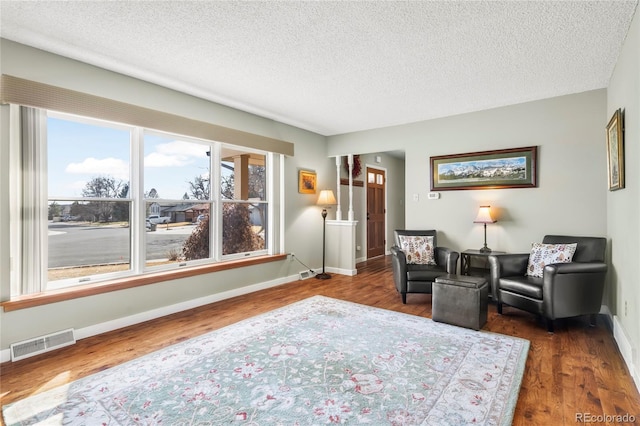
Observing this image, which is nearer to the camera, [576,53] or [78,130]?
[576,53]

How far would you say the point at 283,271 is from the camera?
5055mm

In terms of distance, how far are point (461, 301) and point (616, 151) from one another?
6.21ft

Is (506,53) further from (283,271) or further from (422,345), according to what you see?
(283,271)

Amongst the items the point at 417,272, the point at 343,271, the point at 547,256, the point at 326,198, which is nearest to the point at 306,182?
the point at 326,198

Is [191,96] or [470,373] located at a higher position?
[191,96]

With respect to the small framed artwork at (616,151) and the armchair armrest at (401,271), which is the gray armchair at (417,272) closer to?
the armchair armrest at (401,271)

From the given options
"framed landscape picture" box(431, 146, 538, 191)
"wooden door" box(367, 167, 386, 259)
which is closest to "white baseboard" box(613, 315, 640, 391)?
"framed landscape picture" box(431, 146, 538, 191)

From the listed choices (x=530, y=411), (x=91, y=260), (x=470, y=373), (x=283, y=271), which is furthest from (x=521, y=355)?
(x=91, y=260)

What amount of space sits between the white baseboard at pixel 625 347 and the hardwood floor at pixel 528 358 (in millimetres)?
49

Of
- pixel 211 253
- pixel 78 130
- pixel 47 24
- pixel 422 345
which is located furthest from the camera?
pixel 211 253

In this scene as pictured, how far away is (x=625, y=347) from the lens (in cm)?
247

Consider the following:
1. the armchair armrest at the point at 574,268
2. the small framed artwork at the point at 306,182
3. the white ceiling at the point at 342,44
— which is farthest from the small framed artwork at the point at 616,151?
the small framed artwork at the point at 306,182

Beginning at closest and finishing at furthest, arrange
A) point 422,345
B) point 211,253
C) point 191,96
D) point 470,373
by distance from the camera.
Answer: point 470,373 → point 422,345 → point 191,96 → point 211,253

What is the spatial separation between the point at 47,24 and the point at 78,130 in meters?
0.94
